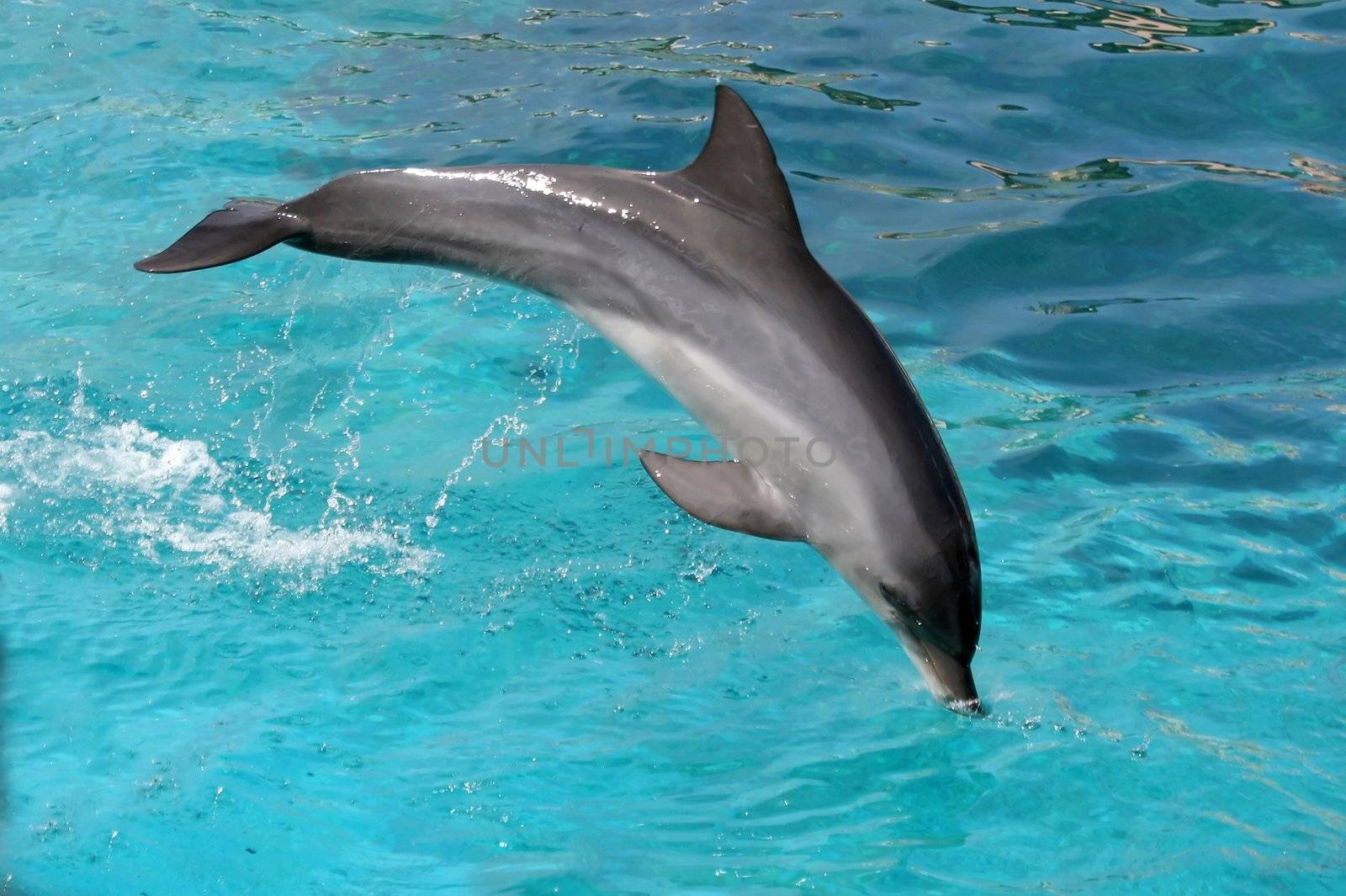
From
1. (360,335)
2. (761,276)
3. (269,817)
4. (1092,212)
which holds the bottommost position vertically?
(269,817)

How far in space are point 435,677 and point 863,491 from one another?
2027 millimetres

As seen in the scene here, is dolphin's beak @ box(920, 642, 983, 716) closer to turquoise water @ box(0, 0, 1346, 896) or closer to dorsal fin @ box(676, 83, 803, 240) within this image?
turquoise water @ box(0, 0, 1346, 896)

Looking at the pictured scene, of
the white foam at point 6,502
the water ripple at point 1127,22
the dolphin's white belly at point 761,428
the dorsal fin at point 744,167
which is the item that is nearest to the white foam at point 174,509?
the white foam at point 6,502

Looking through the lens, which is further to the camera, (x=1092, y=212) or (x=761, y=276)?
(x=1092, y=212)

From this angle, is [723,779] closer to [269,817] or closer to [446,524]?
[269,817]

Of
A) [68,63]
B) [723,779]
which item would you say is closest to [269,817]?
[723,779]

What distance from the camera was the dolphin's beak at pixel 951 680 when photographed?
4.32 m

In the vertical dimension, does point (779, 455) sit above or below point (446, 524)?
above

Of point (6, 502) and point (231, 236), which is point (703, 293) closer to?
point (231, 236)

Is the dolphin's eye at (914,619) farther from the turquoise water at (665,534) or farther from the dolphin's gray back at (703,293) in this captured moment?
the turquoise water at (665,534)

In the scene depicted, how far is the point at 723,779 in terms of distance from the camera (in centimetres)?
479

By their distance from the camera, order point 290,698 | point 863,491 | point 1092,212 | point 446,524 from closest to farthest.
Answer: point 863,491 → point 290,698 → point 446,524 → point 1092,212

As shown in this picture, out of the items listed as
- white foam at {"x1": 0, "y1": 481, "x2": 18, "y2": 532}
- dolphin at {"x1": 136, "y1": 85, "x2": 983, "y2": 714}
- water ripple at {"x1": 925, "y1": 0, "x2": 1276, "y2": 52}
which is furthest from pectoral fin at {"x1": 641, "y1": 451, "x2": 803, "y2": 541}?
water ripple at {"x1": 925, "y1": 0, "x2": 1276, "y2": 52}

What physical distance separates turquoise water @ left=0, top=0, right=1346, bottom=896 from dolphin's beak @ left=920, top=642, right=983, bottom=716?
19.4 inches
